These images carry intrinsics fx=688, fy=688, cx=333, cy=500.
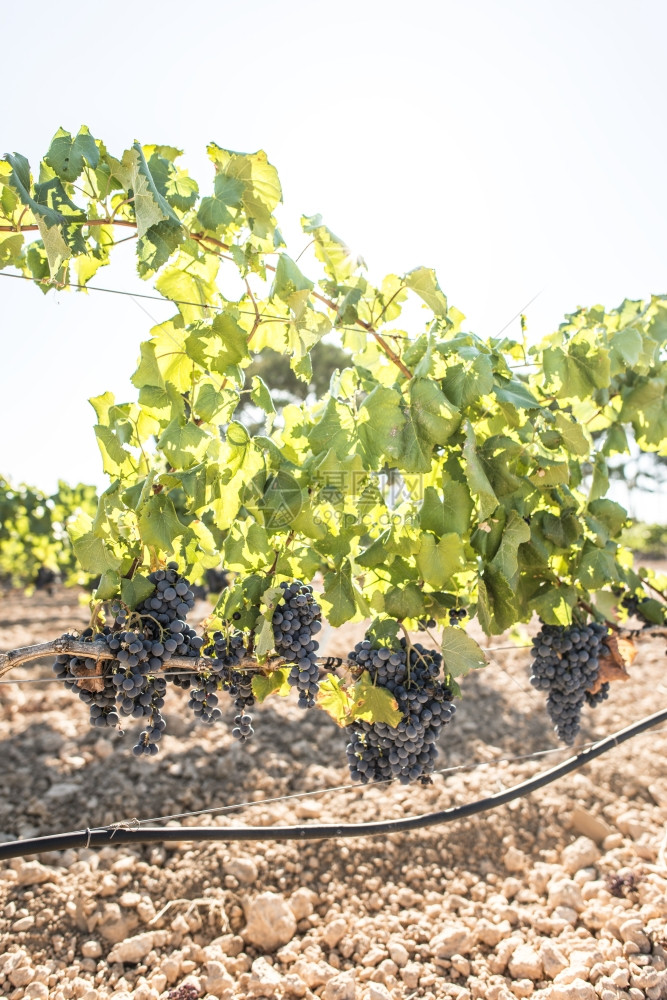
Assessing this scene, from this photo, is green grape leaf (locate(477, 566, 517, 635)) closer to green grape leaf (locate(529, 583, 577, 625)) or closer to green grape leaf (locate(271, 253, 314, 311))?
green grape leaf (locate(529, 583, 577, 625))

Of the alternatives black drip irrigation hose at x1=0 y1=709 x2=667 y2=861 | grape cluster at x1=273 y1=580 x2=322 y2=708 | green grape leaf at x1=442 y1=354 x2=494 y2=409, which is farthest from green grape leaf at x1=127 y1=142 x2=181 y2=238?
black drip irrigation hose at x1=0 y1=709 x2=667 y2=861

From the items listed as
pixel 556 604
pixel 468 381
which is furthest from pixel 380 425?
pixel 556 604

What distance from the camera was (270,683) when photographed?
1.70 meters

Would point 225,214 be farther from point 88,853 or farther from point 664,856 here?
point 664,856

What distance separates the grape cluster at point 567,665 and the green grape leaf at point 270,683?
0.90 m

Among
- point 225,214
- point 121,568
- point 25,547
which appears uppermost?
point 25,547

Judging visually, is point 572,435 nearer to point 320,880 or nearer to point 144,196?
point 144,196

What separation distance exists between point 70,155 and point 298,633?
1133mm

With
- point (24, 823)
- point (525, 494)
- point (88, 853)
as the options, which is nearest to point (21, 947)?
point (88, 853)

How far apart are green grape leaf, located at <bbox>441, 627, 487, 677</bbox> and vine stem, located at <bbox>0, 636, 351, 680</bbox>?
270 millimetres

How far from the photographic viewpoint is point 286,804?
2.97 metres

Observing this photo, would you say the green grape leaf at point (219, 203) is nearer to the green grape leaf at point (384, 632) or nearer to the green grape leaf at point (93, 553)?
the green grape leaf at point (93, 553)

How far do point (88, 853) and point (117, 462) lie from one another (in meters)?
1.71

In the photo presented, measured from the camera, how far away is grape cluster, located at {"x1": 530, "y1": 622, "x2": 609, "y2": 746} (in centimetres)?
215
